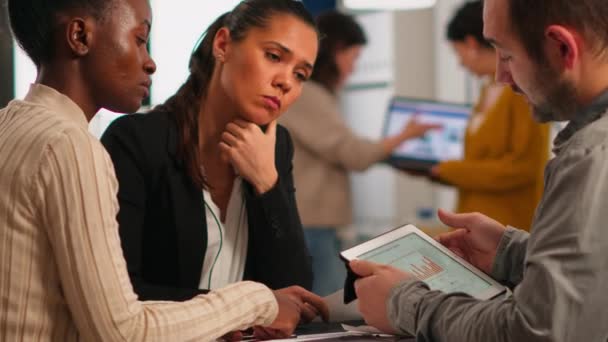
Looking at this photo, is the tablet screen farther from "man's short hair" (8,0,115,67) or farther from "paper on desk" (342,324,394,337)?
"man's short hair" (8,0,115,67)

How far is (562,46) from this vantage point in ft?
3.38

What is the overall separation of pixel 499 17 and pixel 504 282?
0.45 m

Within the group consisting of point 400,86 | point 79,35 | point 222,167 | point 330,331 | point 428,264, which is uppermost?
point 79,35

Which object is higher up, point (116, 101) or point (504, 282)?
point (116, 101)

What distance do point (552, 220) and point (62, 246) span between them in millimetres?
559

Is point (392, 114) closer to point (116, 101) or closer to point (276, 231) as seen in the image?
point (276, 231)

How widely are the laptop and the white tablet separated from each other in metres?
2.51

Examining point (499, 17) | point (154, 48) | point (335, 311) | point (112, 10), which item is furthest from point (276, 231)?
point (154, 48)

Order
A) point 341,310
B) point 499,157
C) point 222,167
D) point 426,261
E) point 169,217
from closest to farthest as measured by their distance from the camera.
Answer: point 426,261 < point 341,310 < point 169,217 < point 222,167 < point 499,157

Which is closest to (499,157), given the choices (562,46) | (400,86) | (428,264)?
(428,264)

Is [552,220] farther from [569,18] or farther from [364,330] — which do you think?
[364,330]

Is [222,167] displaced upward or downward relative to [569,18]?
downward

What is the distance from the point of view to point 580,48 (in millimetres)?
1027

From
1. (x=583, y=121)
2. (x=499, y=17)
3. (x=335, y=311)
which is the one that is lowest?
(x=335, y=311)
